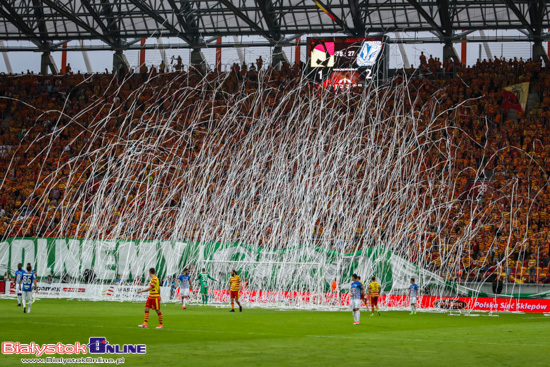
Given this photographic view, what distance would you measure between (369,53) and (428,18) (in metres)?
5.64

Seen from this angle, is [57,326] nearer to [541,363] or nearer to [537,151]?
[541,363]

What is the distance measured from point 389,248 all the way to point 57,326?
20170 millimetres

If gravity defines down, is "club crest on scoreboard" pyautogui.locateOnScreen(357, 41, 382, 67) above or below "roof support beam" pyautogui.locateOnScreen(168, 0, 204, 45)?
below

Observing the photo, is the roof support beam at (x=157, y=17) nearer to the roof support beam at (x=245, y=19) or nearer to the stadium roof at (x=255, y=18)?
the stadium roof at (x=255, y=18)

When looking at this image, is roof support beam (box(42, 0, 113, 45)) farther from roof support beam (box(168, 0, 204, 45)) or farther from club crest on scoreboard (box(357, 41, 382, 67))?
club crest on scoreboard (box(357, 41, 382, 67))

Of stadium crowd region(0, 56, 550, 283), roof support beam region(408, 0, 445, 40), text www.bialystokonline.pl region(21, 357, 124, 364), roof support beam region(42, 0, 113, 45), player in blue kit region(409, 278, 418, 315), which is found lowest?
player in blue kit region(409, 278, 418, 315)

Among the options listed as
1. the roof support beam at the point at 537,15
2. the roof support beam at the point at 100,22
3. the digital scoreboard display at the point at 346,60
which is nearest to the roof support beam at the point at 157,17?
the roof support beam at the point at 100,22

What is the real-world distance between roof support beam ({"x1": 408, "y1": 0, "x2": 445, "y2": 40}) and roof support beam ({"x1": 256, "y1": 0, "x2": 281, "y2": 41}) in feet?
30.9

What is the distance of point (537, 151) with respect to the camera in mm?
43156

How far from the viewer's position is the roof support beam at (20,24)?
55547 millimetres

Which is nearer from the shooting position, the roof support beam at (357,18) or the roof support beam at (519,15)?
the roof support beam at (519,15)

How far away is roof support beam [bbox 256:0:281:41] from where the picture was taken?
52750 millimetres

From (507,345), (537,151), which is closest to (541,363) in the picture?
(507,345)

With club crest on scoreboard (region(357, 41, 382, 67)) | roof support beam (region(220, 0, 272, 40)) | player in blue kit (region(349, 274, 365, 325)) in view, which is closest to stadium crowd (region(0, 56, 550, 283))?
roof support beam (region(220, 0, 272, 40))
